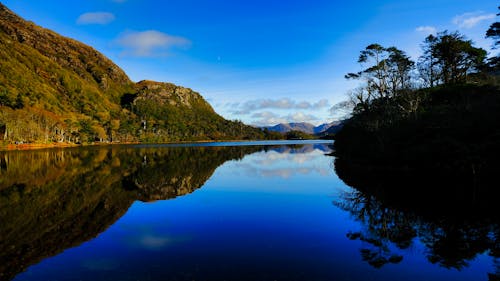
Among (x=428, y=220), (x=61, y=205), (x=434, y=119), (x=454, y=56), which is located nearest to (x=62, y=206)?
(x=61, y=205)

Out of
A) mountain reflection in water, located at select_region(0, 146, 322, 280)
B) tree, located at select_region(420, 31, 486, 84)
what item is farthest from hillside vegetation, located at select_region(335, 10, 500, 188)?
mountain reflection in water, located at select_region(0, 146, 322, 280)

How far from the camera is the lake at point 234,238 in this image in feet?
32.3

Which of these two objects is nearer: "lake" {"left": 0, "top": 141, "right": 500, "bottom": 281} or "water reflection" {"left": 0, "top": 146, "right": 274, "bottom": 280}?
"lake" {"left": 0, "top": 141, "right": 500, "bottom": 281}

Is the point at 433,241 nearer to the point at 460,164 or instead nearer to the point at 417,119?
the point at 460,164

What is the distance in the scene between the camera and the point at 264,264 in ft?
33.9

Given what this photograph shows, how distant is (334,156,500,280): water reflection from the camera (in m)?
11.1

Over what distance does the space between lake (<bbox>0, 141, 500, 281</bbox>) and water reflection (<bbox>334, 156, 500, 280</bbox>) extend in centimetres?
7

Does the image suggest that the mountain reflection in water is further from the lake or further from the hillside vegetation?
the hillside vegetation

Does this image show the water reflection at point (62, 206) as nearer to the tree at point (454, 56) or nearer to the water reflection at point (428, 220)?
the water reflection at point (428, 220)

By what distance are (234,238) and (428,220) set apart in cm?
1002

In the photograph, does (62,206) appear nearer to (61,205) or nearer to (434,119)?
(61,205)

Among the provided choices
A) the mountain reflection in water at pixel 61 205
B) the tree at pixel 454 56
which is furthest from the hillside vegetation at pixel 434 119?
the mountain reflection in water at pixel 61 205

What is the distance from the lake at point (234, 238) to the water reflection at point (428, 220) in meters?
0.07

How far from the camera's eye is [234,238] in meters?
13.3
